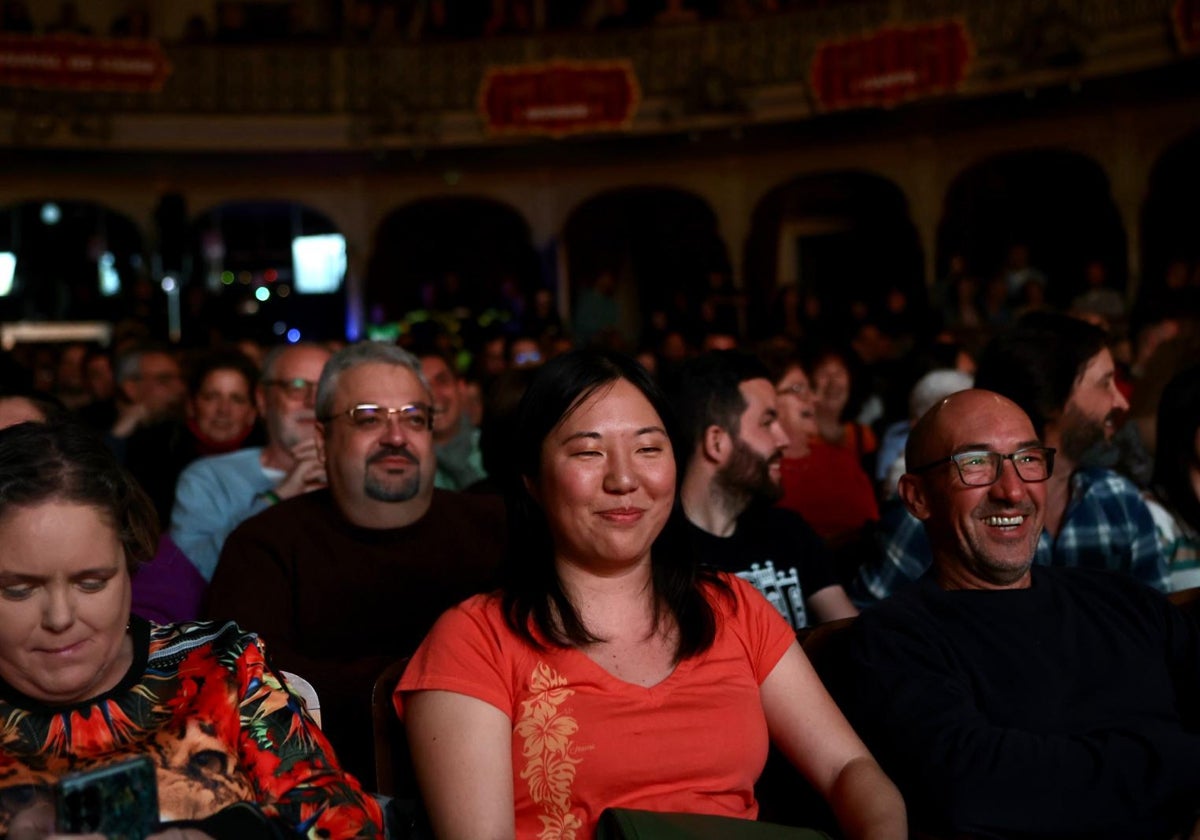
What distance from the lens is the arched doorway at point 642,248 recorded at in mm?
16156

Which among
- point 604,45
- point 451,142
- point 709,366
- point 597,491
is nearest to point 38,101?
point 451,142

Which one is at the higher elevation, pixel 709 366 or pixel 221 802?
pixel 709 366

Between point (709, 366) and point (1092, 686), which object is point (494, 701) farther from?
point (709, 366)

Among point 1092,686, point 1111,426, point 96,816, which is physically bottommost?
point 1092,686

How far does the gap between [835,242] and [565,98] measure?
415cm

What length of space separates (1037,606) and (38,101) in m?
12.9

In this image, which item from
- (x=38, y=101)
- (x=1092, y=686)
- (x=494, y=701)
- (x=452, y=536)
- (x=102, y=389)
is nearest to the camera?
(x=494, y=701)

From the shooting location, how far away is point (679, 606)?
83.3 inches

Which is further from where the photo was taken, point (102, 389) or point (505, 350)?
point (505, 350)

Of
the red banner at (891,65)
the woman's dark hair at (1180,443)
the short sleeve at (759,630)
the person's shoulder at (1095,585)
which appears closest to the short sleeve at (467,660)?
the short sleeve at (759,630)

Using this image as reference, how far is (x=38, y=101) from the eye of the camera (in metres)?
12.9

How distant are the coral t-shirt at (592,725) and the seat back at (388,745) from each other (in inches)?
3.4

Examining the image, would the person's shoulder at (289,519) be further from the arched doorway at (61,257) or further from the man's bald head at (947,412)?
the arched doorway at (61,257)

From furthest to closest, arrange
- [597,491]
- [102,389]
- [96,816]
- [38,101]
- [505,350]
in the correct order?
[38,101] → [505,350] → [102,389] → [597,491] → [96,816]
